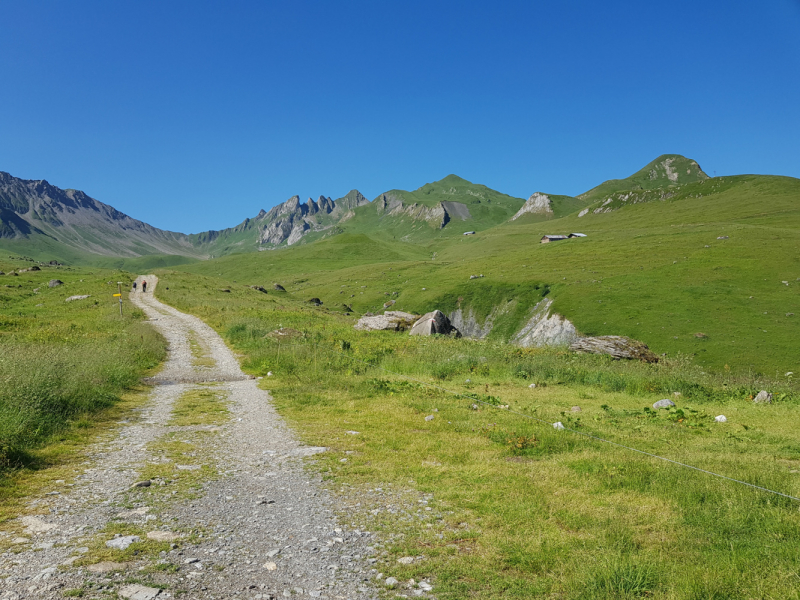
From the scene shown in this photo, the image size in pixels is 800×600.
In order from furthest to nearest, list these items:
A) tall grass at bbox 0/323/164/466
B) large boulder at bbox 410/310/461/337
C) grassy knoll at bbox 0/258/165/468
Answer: large boulder at bbox 410/310/461/337 → grassy knoll at bbox 0/258/165/468 → tall grass at bbox 0/323/164/466

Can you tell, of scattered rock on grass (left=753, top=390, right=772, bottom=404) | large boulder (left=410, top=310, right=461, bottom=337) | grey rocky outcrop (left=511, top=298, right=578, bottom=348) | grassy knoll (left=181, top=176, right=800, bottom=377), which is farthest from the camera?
grey rocky outcrop (left=511, top=298, right=578, bottom=348)

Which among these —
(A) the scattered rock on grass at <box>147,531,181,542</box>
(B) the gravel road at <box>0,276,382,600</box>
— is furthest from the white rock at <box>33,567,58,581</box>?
(A) the scattered rock on grass at <box>147,531,181,542</box>

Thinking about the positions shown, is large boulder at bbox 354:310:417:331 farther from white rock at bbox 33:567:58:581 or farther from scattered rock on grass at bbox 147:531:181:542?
white rock at bbox 33:567:58:581

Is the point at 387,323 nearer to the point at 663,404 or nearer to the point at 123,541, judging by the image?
the point at 663,404

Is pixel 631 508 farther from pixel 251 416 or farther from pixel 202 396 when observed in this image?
pixel 202 396

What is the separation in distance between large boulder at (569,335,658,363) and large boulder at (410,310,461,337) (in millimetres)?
13543

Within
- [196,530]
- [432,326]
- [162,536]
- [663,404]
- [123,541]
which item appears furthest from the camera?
[432,326]

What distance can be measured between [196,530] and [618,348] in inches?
1271

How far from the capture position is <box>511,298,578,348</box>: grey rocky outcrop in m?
61.4

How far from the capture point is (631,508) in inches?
293

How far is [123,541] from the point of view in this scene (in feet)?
20.5

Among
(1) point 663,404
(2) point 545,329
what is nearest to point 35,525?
(1) point 663,404

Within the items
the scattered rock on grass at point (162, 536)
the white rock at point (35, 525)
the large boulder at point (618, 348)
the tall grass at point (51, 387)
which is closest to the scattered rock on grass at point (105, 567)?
the scattered rock on grass at point (162, 536)

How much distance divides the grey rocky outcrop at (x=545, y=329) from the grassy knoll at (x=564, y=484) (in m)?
41.4
